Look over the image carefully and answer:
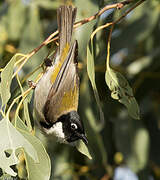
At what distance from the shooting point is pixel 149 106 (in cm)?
440

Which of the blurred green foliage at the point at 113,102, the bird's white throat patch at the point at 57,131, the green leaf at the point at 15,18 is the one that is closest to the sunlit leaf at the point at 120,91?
the bird's white throat patch at the point at 57,131

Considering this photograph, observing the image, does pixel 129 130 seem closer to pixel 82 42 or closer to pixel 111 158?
pixel 111 158

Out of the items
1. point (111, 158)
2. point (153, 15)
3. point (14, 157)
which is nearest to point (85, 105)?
point (111, 158)

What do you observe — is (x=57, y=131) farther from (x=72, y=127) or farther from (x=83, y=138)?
(x=83, y=138)

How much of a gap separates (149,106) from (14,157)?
241 centimetres

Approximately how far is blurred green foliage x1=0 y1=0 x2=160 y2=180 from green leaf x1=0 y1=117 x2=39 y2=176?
148 centimetres

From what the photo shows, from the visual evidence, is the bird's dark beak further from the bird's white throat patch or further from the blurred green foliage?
the blurred green foliage

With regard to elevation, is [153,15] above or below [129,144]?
above

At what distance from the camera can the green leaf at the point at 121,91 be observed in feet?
8.23

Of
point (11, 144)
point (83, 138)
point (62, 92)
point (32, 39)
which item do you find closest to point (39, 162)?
point (11, 144)

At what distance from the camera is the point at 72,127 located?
321 centimetres

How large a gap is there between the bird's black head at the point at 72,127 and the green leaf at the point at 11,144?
2.91ft

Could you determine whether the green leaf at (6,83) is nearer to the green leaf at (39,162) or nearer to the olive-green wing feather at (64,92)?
the green leaf at (39,162)

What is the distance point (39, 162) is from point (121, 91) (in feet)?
1.97
